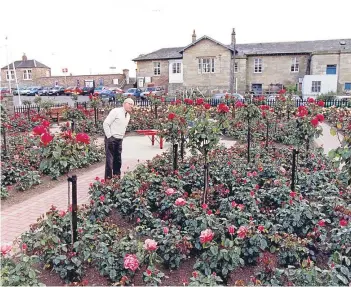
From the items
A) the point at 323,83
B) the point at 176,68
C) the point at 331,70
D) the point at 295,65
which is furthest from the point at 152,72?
the point at 331,70

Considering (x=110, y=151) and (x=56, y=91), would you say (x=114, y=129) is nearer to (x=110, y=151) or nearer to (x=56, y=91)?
(x=110, y=151)

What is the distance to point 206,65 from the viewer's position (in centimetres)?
3759

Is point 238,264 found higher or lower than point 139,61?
lower

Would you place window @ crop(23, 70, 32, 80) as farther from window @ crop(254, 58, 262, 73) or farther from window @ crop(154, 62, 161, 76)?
window @ crop(254, 58, 262, 73)

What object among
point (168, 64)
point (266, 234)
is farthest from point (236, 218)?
point (168, 64)

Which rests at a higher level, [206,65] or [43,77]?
[206,65]

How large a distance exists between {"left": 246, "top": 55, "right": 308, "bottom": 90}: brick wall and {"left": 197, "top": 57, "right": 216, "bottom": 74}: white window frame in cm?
366

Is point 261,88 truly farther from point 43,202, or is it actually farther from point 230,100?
point 43,202

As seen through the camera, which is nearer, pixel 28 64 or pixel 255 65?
pixel 255 65

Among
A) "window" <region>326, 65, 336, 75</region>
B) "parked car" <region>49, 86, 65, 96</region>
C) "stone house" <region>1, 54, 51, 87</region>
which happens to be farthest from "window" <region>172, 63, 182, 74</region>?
"stone house" <region>1, 54, 51, 87</region>

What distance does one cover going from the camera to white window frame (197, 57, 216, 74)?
37250 millimetres

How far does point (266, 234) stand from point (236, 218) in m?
0.45

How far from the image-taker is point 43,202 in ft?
19.8

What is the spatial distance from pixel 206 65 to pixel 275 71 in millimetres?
7181
